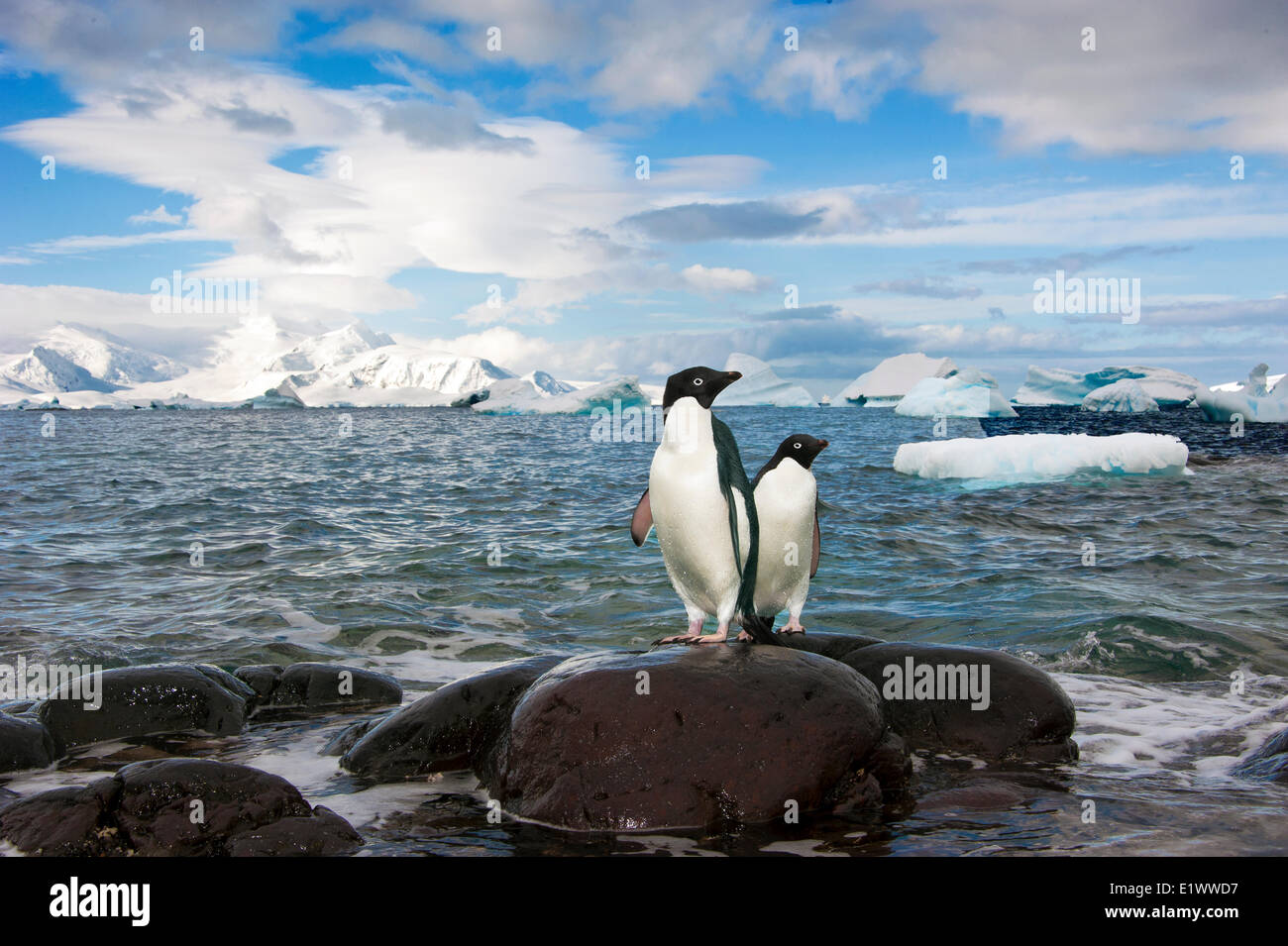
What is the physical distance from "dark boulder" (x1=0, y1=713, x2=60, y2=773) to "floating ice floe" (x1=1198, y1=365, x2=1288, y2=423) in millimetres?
45042

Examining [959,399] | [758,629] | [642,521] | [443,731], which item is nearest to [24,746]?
[443,731]

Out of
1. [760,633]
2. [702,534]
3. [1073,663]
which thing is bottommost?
[1073,663]

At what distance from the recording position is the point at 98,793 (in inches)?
156

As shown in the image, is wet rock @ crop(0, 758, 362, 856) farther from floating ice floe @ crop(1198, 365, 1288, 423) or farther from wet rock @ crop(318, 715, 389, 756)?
floating ice floe @ crop(1198, 365, 1288, 423)

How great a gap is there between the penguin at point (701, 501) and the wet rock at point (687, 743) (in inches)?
21.6

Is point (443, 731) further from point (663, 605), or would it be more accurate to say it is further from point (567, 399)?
point (567, 399)

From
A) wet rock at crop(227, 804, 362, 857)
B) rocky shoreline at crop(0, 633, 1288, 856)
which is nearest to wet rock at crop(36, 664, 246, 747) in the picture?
rocky shoreline at crop(0, 633, 1288, 856)

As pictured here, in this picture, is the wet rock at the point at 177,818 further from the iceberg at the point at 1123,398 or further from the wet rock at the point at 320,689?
the iceberg at the point at 1123,398

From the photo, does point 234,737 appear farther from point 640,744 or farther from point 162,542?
point 162,542

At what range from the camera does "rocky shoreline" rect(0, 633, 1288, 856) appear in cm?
391

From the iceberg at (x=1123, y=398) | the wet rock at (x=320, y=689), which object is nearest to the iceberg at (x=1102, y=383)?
the iceberg at (x=1123, y=398)
